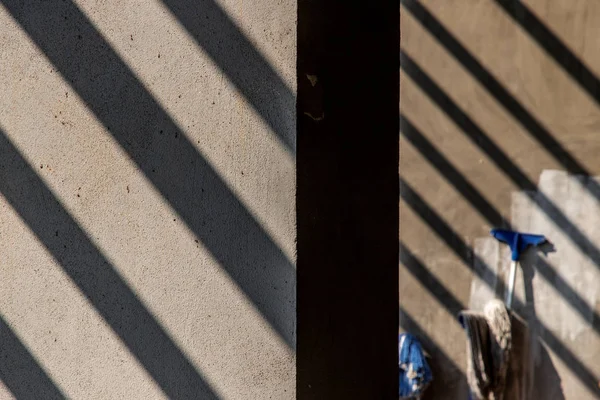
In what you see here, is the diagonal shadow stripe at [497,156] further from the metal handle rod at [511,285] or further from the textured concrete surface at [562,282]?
the metal handle rod at [511,285]

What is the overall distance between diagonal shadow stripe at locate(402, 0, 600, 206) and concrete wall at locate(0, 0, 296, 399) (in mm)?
3360

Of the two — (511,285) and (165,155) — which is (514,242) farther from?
(165,155)

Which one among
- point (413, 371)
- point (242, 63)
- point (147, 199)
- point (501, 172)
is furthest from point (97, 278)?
point (413, 371)

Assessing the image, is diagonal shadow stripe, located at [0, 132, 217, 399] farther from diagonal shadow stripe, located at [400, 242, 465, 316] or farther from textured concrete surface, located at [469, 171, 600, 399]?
diagonal shadow stripe, located at [400, 242, 465, 316]

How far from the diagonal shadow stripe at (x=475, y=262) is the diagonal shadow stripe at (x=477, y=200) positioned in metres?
0.21

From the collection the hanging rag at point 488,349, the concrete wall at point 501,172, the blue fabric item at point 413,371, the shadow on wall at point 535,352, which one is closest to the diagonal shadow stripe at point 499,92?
the concrete wall at point 501,172

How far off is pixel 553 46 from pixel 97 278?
345cm

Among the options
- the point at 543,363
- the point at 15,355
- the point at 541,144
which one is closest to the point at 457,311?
the point at 543,363

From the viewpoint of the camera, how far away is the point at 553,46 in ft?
13.8

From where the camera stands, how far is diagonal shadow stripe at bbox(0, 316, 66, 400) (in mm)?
1435

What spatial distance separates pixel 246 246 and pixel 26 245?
486mm

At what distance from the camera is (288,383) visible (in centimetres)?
117

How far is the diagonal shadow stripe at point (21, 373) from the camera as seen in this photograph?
1.43m

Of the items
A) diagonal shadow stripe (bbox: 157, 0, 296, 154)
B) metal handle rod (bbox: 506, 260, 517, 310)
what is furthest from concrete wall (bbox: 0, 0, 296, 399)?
metal handle rod (bbox: 506, 260, 517, 310)
